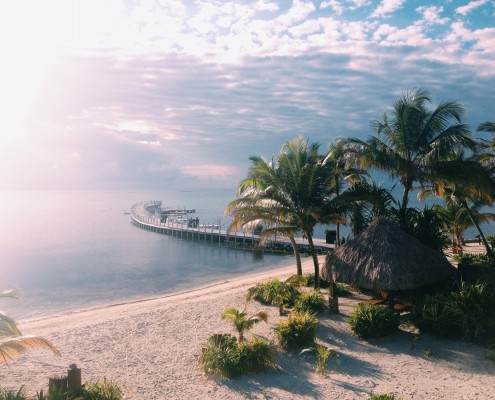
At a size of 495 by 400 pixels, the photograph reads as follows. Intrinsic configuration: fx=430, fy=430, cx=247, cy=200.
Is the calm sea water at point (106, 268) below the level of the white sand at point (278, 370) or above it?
below

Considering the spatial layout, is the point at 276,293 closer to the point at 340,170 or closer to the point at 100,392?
the point at 340,170

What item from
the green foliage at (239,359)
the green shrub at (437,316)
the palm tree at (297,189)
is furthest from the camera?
the palm tree at (297,189)

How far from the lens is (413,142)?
48.9 feet

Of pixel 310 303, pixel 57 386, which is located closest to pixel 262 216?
pixel 310 303

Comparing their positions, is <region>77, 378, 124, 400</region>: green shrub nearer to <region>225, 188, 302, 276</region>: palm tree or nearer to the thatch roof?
the thatch roof

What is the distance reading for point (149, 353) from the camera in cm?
1050

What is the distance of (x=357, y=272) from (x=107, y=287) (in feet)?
69.6

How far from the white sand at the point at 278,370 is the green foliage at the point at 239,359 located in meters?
0.17

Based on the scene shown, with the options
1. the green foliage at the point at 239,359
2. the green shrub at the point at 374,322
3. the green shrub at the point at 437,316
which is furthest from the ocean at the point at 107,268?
the green shrub at the point at 437,316

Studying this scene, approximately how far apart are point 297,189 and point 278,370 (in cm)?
689

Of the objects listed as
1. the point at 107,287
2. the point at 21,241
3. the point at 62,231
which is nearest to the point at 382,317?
the point at 107,287

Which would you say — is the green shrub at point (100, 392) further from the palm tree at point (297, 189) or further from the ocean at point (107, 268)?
the ocean at point (107, 268)

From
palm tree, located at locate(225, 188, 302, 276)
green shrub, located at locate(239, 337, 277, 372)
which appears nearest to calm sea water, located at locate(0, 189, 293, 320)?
palm tree, located at locate(225, 188, 302, 276)

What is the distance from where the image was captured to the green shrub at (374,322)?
33.1 ft
